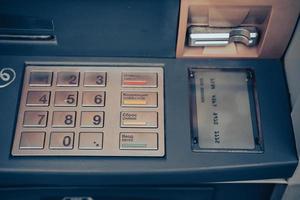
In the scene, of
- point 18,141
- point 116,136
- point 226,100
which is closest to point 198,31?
point 226,100

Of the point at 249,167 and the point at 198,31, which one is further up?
the point at 198,31

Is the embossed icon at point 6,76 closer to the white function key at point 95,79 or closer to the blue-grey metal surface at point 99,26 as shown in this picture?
the blue-grey metal surface at point 99,26

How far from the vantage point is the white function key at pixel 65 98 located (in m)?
0.91

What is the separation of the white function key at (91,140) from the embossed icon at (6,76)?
18 centimetres

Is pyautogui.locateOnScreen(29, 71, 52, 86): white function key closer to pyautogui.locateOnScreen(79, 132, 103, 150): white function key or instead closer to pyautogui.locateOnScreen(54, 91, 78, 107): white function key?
pyautogui.locateOnScreen(54, 91, 78, 107): white function key

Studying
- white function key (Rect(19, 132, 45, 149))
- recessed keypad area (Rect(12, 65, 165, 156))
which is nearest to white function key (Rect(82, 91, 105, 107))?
recessed keypad area (Rect(12, 65, 165, 156))

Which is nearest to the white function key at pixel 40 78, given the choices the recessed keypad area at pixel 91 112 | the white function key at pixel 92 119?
the recessed keypad area at pixel 91 112

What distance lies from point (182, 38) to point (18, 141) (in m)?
0.37

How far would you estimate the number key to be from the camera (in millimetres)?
913

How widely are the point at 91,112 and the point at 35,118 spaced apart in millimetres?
106

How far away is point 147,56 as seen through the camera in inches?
38.3

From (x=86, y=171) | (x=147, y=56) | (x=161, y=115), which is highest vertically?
(x=147, y=56)

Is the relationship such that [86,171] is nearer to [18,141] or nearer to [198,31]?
[18,141]

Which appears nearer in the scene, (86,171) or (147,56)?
(86,171)
